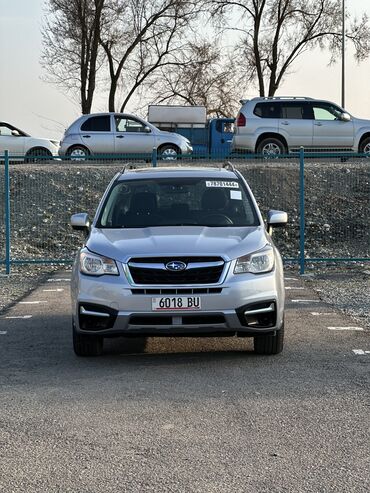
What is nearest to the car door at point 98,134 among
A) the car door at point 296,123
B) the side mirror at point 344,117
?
the car door at point 296,123

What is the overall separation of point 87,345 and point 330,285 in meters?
6.71

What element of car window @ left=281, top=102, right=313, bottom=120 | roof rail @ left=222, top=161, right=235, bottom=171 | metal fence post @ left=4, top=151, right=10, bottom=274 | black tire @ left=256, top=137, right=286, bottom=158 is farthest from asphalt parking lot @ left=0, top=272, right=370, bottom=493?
car window @ left=281, top=102, right=313, bottom=120

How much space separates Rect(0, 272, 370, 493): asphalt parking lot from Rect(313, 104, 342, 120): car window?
1634 centimetres

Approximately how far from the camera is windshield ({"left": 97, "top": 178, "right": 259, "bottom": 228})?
8.91 metres

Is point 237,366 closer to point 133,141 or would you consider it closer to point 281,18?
point 133,141

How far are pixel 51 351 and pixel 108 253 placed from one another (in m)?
1.42

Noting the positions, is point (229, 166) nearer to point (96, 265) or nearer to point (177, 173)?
point (177, 173)

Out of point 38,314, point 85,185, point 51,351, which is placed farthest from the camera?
point 85,185

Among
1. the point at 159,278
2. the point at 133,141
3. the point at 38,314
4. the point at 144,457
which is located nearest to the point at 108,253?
the point at 159,278

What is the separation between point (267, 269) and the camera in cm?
802

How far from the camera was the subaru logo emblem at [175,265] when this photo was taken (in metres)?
7.75

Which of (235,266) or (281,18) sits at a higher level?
(281,18)

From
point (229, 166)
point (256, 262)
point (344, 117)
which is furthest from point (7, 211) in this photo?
point (344, 117)

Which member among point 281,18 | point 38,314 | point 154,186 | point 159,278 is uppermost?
point 281,18
